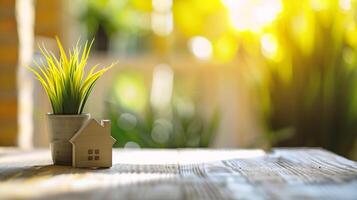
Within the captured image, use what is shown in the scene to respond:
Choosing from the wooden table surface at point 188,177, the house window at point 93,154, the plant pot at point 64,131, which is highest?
the plant pot at point 64,131

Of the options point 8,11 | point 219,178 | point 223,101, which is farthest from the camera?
point 223,101

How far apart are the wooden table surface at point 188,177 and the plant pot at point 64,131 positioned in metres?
0.04

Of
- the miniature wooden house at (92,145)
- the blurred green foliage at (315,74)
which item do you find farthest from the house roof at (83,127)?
the blurred green foliage at (315,74)

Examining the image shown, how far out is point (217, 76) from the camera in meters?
3.39

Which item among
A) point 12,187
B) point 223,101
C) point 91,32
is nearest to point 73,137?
point 12,187

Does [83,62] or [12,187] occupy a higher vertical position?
[83,62]

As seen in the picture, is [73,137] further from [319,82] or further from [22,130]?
[319,82]

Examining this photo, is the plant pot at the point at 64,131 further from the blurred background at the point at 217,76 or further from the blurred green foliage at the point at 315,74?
the blurred green foliage at the point at 315,74

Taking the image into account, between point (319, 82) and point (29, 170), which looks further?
point (319, 82)

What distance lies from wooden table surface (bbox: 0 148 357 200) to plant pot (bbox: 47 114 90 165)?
0.04m

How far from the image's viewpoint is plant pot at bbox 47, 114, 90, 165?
4.49 feet

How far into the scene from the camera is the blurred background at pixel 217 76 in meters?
2.62

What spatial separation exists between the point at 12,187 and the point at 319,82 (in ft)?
6.19

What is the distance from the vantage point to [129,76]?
3672 millimetres
